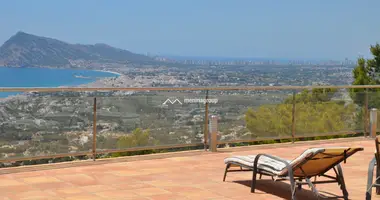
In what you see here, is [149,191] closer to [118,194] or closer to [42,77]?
[118,194]

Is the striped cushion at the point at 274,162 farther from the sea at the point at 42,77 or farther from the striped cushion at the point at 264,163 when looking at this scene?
the sea at the point at 42,77

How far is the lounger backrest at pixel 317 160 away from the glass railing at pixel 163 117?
3344 mm

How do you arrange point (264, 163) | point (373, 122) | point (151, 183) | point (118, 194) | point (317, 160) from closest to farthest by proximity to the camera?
point (317, 160) → point (118, 194) → point (264, 163) → point (151, 183) → point (373, 122)

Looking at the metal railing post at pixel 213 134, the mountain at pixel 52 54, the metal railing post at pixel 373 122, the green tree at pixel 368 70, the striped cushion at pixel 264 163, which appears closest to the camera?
the striped cushion at pixel 264 163

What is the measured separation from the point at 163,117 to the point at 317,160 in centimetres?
369

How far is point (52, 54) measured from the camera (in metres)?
60.3

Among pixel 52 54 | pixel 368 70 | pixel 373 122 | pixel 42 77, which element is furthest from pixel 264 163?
pixel 42 77

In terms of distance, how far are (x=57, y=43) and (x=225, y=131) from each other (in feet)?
181

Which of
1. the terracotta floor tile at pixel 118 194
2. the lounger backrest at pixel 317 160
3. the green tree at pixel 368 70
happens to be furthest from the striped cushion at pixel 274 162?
the green tree at pixel 368 70

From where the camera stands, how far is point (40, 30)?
4427 inches

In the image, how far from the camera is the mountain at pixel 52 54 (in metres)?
59.1

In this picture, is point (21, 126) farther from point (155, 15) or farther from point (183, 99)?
point (155, 15)

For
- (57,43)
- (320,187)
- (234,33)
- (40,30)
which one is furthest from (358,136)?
(234,33)

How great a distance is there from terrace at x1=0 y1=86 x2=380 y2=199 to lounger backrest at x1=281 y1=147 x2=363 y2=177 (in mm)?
444
